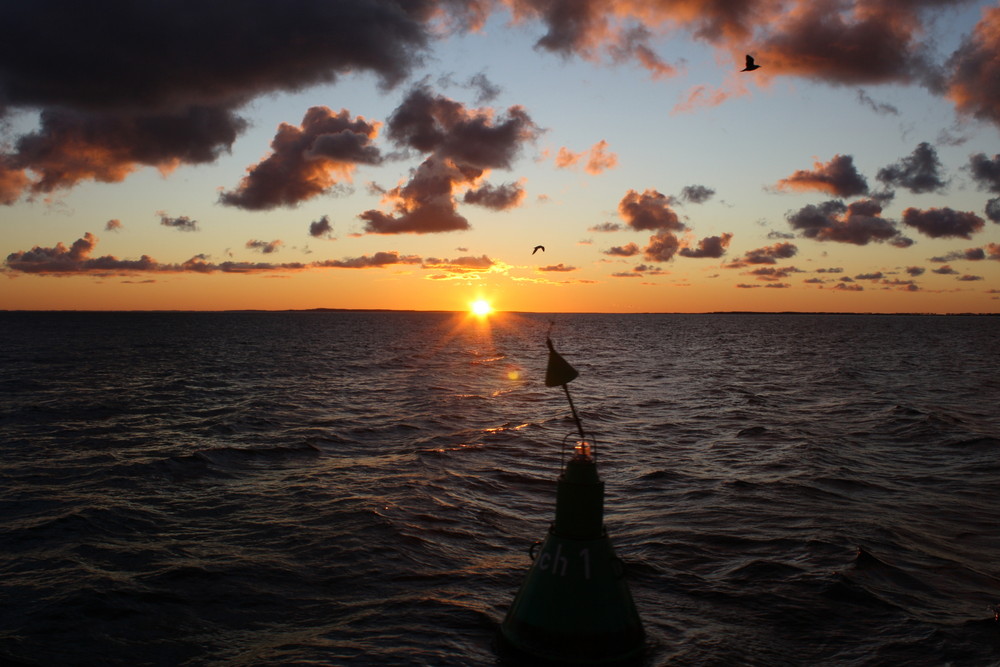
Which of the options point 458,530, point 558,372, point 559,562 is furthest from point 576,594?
point 458,530

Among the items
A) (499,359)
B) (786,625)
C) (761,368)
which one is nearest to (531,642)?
(786,625)

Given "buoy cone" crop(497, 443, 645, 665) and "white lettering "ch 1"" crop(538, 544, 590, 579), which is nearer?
"buoy cone" crop(497, 443, 645, 665)

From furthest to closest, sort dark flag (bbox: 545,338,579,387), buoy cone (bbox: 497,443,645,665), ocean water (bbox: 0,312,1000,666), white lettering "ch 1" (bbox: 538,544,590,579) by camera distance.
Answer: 1. ocean water (bbox: 0,312,1000,666)
2. dark flag (bbox: 545,338,579,387)
3. white lettering "ch 1" (bbox: 538,544,590,579)
4. buoy cone (bbox: 497,443,645,665)

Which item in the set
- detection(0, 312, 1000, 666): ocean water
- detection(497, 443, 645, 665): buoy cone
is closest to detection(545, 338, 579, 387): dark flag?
detection(497, 443, 645, 665): buoy cone

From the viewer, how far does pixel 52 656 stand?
7129 mm

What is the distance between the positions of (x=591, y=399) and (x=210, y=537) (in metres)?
21.0

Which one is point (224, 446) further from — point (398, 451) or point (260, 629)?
point (260, 629)

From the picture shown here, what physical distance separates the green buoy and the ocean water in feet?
3.06

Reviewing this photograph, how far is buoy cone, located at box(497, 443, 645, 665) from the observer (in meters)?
6.06

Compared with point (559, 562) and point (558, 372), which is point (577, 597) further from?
point (558, 372)

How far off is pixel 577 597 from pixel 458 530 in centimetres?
551

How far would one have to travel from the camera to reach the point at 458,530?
11.4 m

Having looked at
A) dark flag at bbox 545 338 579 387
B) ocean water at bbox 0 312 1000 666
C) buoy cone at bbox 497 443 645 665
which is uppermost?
dark flag at bbox 545 338 579 387

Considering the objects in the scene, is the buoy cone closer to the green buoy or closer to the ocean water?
the green buoy
